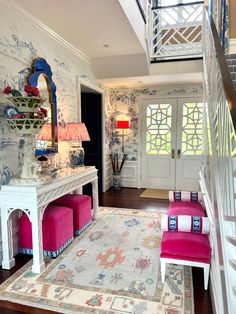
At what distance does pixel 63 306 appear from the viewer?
6.42 feet

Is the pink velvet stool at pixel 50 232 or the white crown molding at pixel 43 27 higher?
the white crown molding at pixel 43 27

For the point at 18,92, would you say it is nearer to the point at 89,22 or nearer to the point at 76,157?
the point at 89,22

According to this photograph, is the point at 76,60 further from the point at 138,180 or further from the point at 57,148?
the point at 138,180

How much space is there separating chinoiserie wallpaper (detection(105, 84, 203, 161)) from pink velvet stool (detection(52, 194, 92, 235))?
2.52 metres

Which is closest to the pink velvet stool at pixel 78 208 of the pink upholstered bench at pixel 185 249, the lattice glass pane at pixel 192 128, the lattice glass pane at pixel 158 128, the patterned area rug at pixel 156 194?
the pink upholstered bench at pixel 185 249

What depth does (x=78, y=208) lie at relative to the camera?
332 cm

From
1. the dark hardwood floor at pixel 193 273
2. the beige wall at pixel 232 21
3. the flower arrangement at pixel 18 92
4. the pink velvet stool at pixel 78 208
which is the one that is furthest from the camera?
the beige wall at pixel 232 21

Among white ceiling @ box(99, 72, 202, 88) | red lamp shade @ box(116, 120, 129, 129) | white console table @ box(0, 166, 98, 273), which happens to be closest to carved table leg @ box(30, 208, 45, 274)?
white console table @ box(0, 166, 98, 273)

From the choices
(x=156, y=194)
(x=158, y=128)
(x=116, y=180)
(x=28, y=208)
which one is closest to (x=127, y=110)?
(x=158, y=128)

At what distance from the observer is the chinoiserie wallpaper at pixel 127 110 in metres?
5.84

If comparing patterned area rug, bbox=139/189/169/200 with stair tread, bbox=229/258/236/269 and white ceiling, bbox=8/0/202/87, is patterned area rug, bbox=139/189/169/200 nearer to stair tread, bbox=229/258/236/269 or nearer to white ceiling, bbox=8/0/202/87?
white ceiling, bbox=8/0/202/87

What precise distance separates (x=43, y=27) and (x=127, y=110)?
130 inches

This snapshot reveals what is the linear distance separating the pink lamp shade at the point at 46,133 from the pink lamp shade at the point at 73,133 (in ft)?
0.86

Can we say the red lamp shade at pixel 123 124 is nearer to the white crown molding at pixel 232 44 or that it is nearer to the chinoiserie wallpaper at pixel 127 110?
the chinoiserie wallpaper at pixel 127 110
